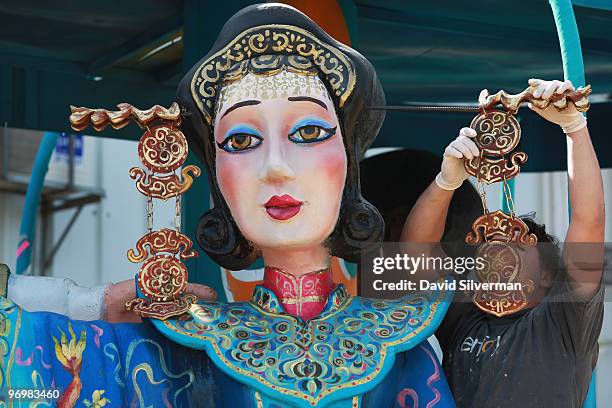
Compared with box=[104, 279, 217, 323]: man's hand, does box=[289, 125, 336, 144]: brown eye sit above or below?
above

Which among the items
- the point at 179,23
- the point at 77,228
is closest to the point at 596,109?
the point at 179,23

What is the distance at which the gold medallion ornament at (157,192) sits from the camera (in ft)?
7.57

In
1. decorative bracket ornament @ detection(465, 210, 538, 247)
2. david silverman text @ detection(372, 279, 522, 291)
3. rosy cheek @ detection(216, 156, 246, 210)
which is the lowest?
david silverman text @ detection(372, 279, 522, 291)

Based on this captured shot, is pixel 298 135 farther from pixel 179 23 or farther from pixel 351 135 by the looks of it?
pixel 179 23

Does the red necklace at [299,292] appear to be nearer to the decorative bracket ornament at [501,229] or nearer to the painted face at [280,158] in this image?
the painted face at [280,158]

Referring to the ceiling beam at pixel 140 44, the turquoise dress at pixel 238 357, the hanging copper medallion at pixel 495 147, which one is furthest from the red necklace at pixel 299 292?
the ceiling beam at pixel 140 44

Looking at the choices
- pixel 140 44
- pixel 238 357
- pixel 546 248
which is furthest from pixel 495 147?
pixel 140 44

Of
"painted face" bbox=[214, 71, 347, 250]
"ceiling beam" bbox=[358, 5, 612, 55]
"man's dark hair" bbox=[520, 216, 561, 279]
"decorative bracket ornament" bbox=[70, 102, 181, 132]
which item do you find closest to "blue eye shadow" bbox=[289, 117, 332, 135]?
"painted face" bbox=[214, 71, 347, 250]

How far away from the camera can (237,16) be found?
2426 millimetres

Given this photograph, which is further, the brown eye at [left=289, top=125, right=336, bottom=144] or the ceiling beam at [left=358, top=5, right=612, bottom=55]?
the ceiling beam at [left=358, top=5, right=612, bottom=55]

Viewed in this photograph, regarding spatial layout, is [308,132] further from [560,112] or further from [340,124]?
[560,112]

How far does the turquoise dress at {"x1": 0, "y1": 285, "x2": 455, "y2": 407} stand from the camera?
221 centimetres

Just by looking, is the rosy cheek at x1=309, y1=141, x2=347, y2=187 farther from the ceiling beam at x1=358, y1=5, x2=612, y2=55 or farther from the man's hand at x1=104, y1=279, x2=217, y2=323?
the ceiling beam at x1=358, y1=5, x2=612, y2=55

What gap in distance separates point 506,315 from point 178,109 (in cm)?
72
